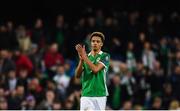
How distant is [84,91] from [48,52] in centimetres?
829

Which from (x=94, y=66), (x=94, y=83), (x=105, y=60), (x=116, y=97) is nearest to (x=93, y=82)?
(x=94, y=83)

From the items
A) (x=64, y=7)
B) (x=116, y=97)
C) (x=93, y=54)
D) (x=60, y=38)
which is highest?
(x=64, y=7)

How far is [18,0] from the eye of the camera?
23125 millimetres

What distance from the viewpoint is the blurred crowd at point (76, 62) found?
18891mm

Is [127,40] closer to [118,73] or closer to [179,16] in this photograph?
[118,73]

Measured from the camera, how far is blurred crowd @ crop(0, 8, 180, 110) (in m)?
18.9

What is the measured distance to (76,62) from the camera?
20766 mm

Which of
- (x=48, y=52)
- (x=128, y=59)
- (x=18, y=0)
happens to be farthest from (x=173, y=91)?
(x=18, y=0)

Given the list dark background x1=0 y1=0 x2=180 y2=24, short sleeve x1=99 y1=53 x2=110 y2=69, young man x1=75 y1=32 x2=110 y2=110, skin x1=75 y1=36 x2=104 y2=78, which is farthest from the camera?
dark background x1=0 y1=0 x2=180 y2=24

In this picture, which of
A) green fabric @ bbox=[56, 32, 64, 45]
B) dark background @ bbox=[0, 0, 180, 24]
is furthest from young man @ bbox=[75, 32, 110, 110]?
dark background @ bbox=[0, 0, 180, 24]

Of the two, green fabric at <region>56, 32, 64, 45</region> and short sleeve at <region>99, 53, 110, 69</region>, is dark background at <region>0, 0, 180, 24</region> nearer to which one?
green fabric at <region>56, 32, 64, 45</region>

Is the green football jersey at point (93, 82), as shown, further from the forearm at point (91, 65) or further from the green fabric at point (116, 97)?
the green fabric at point (116, 97)

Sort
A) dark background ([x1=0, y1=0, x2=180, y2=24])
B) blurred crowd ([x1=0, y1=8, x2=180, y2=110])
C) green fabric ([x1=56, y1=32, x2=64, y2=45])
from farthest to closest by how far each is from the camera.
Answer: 1. dark background ([x1=0, y1=0, x2=180, y2=24])
2. green fabric ([x1=56, y1=32, x2=64, y2=45])
3. blurred crowd ([x1=0, y1=8, x2=180, y2=110])

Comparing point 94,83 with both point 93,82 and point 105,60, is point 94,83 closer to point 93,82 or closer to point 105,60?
point 93,82
